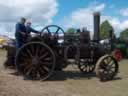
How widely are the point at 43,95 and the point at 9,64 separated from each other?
3.62 meters

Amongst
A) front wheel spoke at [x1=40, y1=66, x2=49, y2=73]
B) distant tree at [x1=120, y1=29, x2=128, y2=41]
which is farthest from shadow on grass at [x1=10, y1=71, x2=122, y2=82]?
distant tree at [x1=120, y1=29, x2=128, y2=41]

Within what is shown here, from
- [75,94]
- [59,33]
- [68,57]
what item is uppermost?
[59,33]

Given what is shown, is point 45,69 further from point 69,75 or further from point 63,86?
point 69,75

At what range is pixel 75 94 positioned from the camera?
9.64m

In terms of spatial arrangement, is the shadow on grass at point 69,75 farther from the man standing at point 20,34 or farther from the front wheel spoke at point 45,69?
the man standing at point 20,34

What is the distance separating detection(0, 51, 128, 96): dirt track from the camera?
381 inches

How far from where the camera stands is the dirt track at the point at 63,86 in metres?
9.68

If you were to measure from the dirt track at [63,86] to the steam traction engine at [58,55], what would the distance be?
0.38 m

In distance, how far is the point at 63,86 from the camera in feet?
→ 35.7

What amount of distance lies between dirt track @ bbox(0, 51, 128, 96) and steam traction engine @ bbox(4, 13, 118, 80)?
0.38 metres

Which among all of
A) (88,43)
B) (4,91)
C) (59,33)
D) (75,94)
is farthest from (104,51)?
(4,91)

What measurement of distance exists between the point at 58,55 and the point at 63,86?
186cm

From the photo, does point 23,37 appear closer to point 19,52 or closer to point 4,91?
point 19,52

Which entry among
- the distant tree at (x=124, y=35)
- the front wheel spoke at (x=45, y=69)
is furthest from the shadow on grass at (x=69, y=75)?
the distant tree at (x=124, y=35)
